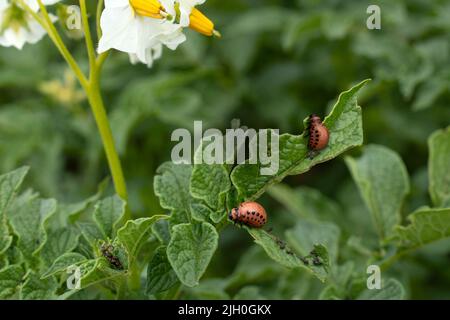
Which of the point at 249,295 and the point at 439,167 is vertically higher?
the point at 439,167

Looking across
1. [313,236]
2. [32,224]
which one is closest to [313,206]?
[313,236]

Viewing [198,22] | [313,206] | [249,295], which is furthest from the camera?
[313,206]

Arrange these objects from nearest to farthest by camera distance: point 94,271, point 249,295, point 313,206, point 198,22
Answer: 1. point 94,271
2. point 198,22
3. point 249,295
4. point 313,206

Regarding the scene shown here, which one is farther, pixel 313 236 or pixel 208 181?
pixel 313 236

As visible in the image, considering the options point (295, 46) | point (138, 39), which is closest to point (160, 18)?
point (138, 39)

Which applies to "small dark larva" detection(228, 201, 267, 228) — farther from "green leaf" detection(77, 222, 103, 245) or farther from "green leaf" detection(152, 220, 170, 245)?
"green leaf" detection(77, 222, 103, 245)

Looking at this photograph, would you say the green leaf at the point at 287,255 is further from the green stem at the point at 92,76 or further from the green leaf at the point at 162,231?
the green stem at the point at 92,76

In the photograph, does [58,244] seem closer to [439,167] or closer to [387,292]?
[387,292]
